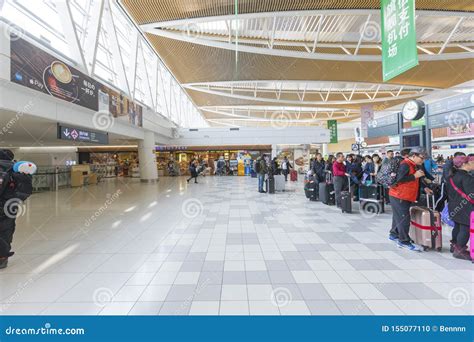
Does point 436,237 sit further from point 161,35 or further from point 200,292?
point 161,35

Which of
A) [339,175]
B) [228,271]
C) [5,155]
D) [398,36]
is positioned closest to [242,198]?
[339,175]

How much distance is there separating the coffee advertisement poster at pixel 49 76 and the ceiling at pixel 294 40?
3812mm

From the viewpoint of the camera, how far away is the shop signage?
6230mm

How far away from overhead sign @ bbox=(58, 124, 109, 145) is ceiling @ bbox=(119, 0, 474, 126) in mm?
5334

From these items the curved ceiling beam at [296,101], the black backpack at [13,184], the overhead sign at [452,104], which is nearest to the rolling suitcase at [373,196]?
the overhead sign at [452,104]

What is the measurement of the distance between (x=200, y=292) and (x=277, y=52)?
45.1 ft

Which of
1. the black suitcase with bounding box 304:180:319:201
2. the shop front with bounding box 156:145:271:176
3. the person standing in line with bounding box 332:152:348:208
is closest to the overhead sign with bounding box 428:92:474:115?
the person standing in line with bounding box 332:152:348:208

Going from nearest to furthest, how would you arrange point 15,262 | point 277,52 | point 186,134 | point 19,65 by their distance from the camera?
point 15,262
point 19,65
point 277,52
point 186,134

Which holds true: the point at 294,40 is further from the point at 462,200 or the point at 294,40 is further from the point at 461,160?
the point at 462,200

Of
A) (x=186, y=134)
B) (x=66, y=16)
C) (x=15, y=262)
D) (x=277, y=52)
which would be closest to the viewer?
(x=15, y=262)

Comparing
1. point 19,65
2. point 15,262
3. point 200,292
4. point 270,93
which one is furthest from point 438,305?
point 270,93

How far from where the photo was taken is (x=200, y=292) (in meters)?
2.75

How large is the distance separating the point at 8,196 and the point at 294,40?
49.7 feet

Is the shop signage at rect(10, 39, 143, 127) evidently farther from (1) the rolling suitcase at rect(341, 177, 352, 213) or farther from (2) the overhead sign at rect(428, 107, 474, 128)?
(2) the overhead sign at rect(428, 107, 474, 128)
